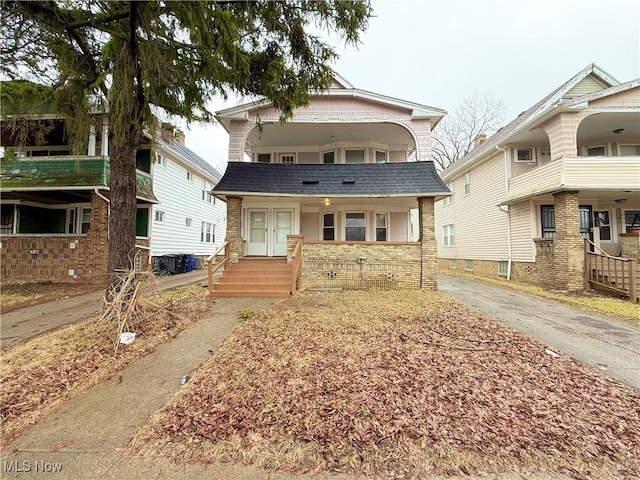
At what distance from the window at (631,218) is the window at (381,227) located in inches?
423

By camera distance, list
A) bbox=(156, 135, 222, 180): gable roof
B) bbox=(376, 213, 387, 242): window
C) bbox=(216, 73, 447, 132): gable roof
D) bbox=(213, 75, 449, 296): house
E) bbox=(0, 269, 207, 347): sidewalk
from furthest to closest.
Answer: bbox=(156, 135, 222, 180): gable roof < bbox=(376, 213, 387, 242): window < bbox=(216, 73, 447, 132): gable roof < bbox=(213, 75, 449, 296): house < bbox=(0, 269, 207, 347): sidewalk

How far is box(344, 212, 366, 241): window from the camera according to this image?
41.8 feet

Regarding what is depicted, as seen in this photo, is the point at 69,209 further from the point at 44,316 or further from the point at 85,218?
the point at 44,316

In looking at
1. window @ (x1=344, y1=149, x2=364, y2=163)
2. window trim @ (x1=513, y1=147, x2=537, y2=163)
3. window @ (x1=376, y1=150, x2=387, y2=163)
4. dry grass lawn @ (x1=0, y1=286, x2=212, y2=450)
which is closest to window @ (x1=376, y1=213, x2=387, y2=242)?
window @ (x1=376, y1=150, x2=387, y2=163)

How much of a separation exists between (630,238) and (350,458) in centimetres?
1515

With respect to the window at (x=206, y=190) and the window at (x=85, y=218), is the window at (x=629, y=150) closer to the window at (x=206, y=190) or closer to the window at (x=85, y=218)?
the window at (x=206, y=190)

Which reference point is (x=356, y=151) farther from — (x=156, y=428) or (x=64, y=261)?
(x=64, y=261)

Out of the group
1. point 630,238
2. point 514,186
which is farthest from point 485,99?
point 630,238

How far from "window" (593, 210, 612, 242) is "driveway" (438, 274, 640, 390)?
6890mm

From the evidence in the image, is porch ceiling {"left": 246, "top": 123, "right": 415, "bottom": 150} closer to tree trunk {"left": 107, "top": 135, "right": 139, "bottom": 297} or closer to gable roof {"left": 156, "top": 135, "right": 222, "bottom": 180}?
gable roof {"left": 156, "top": 135, "right": 222, "bottom": 180}
